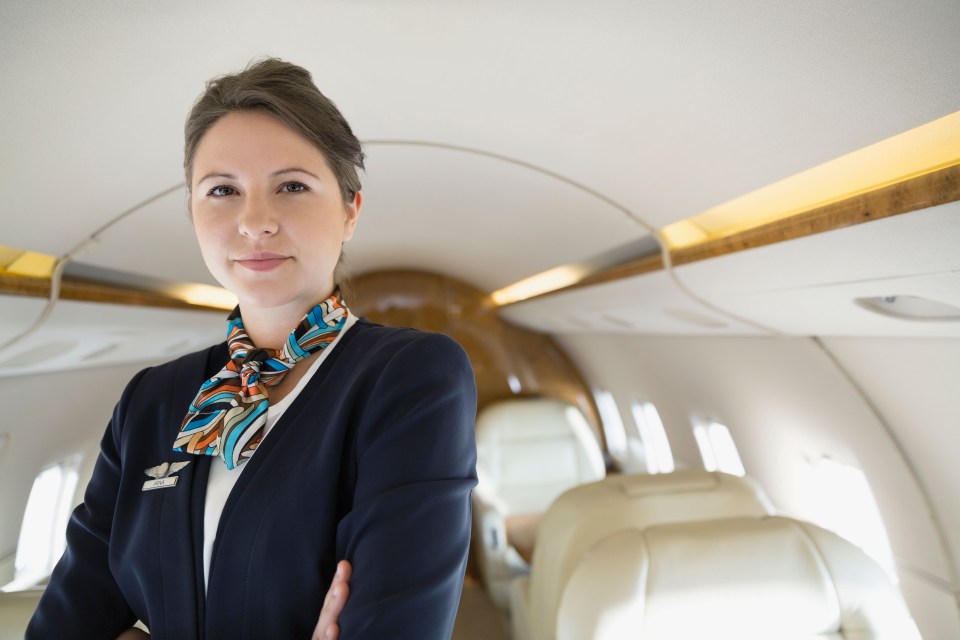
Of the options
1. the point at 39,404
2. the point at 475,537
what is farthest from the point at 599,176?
the point at 475,537

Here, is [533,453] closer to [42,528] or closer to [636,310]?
[636,310]

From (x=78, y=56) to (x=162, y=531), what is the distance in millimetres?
1291

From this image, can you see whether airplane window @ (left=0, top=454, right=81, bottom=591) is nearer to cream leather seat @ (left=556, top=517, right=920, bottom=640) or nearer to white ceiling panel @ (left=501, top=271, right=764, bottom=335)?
cream leather seat @ (left=556, top=517, right=920, bottom=640)

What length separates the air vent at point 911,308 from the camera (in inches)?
89.5

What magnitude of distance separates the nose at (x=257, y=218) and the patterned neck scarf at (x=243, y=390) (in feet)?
0.55

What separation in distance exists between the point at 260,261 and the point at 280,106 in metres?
0.28

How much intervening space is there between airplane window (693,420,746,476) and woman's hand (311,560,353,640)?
4.28 metres

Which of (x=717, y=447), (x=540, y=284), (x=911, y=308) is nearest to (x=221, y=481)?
(x=911, y=308)

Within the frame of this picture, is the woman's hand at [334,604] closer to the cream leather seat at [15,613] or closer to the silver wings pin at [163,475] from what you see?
the silver wings pin at [163,475]

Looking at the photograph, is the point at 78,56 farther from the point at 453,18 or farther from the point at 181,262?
the point at 181,262

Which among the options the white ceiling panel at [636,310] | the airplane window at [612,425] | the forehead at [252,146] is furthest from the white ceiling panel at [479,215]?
the airplane window at [612,425]

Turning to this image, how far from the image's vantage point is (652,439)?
6316 mm

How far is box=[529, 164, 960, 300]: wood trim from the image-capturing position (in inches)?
57.7

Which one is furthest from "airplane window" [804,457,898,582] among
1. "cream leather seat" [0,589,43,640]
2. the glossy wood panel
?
the glossy wood panel
